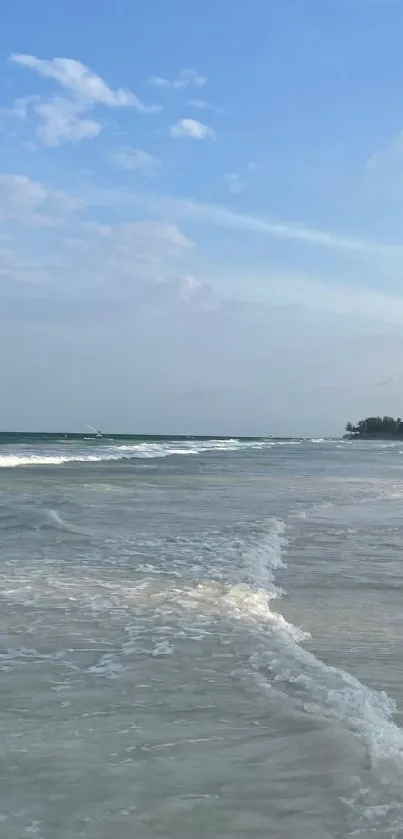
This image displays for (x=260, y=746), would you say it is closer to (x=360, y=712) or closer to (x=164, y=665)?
(x=360, y=712)

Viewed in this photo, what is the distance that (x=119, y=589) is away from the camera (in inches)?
332

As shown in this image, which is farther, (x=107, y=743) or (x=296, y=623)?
(x=296, y=623)

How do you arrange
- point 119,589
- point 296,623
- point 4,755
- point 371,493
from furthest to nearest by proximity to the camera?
point 371,493, point 119,589, point 296,623, point 4,755

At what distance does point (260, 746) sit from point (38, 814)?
1350mm

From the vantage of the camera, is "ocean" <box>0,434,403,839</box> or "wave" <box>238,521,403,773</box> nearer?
"ocean" <box>0,434,403,839</box>

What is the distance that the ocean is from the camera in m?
3.68

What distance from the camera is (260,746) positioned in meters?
4.39

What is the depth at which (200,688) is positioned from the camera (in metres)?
5.33

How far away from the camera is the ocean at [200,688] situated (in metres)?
3.68

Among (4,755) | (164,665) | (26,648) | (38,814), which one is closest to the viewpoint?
(38,814)

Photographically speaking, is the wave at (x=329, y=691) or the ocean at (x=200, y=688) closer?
the ocean at (x=200, y=688)

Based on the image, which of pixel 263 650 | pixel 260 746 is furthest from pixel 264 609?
pixel 260 746

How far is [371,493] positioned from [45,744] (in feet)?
60.8

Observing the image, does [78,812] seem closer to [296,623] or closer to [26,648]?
[26,648]
